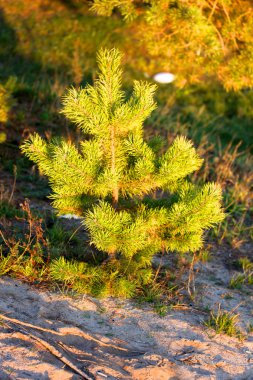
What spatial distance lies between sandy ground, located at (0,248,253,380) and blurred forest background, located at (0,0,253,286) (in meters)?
0.85

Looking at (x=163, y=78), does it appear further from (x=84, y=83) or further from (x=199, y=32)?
(x=199, y=32)

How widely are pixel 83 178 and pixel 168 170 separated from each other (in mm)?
635

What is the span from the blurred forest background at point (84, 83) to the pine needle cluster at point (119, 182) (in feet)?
2.45

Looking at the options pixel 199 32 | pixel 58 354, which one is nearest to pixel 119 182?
pixel 58 354

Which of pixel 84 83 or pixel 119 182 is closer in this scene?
pixel 119 182

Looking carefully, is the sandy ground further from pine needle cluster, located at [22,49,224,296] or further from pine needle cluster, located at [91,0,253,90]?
pine needle cluster, located at [91,0,253,90]

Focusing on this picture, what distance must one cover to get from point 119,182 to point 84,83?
541cm

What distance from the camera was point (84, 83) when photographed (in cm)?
991

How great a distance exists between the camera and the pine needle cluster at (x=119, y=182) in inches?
176

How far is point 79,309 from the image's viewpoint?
4.61 meters

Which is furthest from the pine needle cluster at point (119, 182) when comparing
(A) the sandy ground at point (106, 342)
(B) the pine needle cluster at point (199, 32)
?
(B) the pine needle cluster at point (199, 32)

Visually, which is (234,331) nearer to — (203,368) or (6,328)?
(203,368)

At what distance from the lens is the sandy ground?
3.96 metres

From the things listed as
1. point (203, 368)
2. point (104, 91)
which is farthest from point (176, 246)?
point (104, 91)
